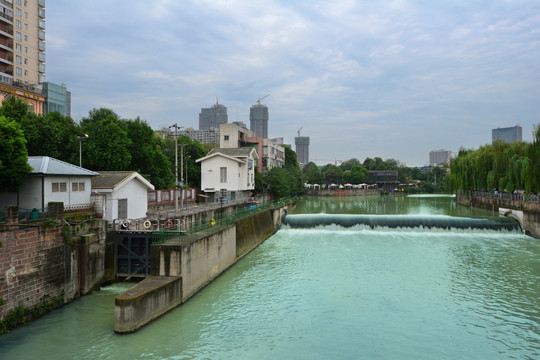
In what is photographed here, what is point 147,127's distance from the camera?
38031 millimetres

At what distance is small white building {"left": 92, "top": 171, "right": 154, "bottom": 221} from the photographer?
21.1 m

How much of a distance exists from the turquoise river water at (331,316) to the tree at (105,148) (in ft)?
49.3

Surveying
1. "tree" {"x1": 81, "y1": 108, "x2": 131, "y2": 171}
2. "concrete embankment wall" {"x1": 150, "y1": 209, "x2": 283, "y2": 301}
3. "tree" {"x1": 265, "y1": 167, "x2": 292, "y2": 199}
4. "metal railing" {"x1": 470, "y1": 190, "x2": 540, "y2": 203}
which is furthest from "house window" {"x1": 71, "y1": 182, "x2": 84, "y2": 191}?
"tree" {"x1": 265, "y1": 167, "x2": 292, "y2": 199}

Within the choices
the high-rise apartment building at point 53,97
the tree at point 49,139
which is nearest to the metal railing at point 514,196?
the tree at point 49,139

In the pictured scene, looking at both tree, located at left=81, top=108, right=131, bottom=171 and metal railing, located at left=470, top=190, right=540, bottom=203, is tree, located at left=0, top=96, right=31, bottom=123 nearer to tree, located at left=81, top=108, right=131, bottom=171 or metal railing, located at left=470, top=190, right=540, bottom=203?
tree, located at left=81, top=108, right=131, bottom=171

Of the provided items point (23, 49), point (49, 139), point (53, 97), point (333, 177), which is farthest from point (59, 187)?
point (333, 177)

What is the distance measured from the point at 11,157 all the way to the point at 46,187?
6.67 feet

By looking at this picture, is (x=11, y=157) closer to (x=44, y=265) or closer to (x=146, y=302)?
(x=44, y=265)

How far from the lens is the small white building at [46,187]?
17719mm

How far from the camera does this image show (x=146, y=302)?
13.6 metres

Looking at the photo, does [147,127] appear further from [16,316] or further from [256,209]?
[16,316]

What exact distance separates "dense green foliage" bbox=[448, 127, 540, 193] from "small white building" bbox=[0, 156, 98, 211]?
120 feet

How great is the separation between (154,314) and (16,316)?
478 cm

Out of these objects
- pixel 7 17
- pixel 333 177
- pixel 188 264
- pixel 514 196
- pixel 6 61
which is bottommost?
pixel 188 264
